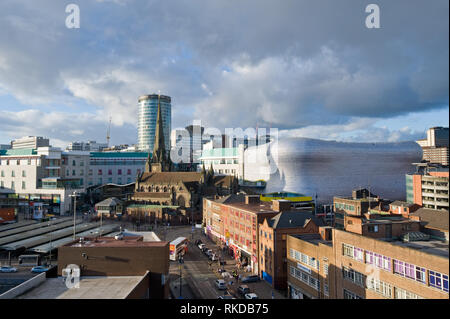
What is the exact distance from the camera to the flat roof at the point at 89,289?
23906 mm

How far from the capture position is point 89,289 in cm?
2522

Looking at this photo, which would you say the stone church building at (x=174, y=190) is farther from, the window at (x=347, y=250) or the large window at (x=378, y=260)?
the large window at (x=378, y=260)

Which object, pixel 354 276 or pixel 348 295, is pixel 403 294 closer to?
pixel 354 276

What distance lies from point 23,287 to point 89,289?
519 centimetres

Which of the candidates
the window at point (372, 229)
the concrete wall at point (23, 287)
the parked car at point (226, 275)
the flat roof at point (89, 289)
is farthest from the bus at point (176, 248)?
the window at point (372, 229)

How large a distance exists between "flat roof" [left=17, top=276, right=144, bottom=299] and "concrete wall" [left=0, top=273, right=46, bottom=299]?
36cm

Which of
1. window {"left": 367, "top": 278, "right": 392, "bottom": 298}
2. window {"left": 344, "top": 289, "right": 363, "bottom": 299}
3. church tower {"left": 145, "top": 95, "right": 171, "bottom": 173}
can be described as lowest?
window {"left": 344, "top": 289, "right": 363, "bottom": 299}

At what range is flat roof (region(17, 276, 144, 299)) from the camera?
78.4ft

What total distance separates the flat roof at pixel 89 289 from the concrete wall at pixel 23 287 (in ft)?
1.17

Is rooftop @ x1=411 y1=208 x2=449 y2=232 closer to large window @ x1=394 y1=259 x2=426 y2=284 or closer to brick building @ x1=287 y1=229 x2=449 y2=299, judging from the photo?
brick building @ x1=287 y1=229 x2=449 y2=299

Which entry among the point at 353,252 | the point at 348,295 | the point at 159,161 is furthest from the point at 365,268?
the point at 159,161

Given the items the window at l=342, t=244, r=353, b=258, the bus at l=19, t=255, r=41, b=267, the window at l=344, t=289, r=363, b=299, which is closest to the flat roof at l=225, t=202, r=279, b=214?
the window at l=342, t=244, r=353, b=258

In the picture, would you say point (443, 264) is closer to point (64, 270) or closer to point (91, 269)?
point (91, 269)
